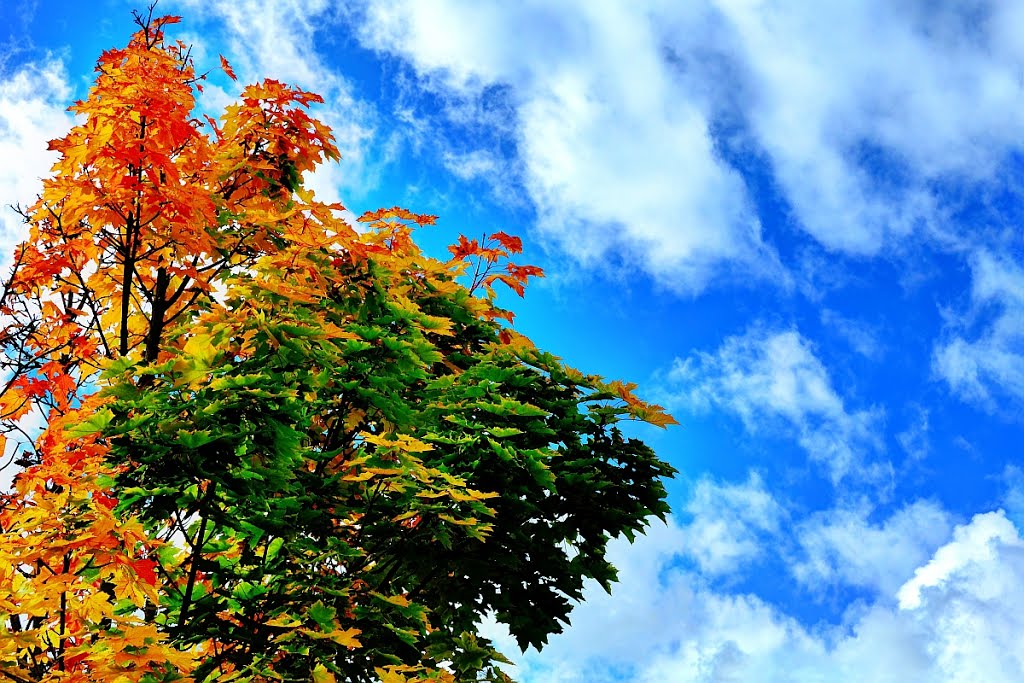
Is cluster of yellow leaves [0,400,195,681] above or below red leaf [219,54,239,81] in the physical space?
below

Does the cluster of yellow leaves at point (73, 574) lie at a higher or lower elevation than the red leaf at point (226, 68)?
lower

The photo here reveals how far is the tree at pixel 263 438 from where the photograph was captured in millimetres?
9039

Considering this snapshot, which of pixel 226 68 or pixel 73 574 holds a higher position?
pixel 226 68

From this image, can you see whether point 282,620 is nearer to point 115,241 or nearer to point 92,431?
point 92,431

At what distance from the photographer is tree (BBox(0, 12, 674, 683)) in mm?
9039

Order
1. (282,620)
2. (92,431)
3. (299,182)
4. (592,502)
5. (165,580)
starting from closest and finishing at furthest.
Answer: (92,431), (282,620), (165,580), (592,502), (299,182)

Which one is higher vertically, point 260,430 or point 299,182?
point 299,182

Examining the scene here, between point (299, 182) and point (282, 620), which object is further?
point (299, 182)

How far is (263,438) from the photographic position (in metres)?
9.17

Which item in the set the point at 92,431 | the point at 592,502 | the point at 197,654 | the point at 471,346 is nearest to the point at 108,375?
the point at 92,431

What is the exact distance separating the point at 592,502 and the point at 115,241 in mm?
7404

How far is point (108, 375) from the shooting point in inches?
371

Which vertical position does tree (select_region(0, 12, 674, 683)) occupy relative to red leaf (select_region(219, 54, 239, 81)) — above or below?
below

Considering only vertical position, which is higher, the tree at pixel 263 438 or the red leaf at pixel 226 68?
the red leaf at pixel 226 68
